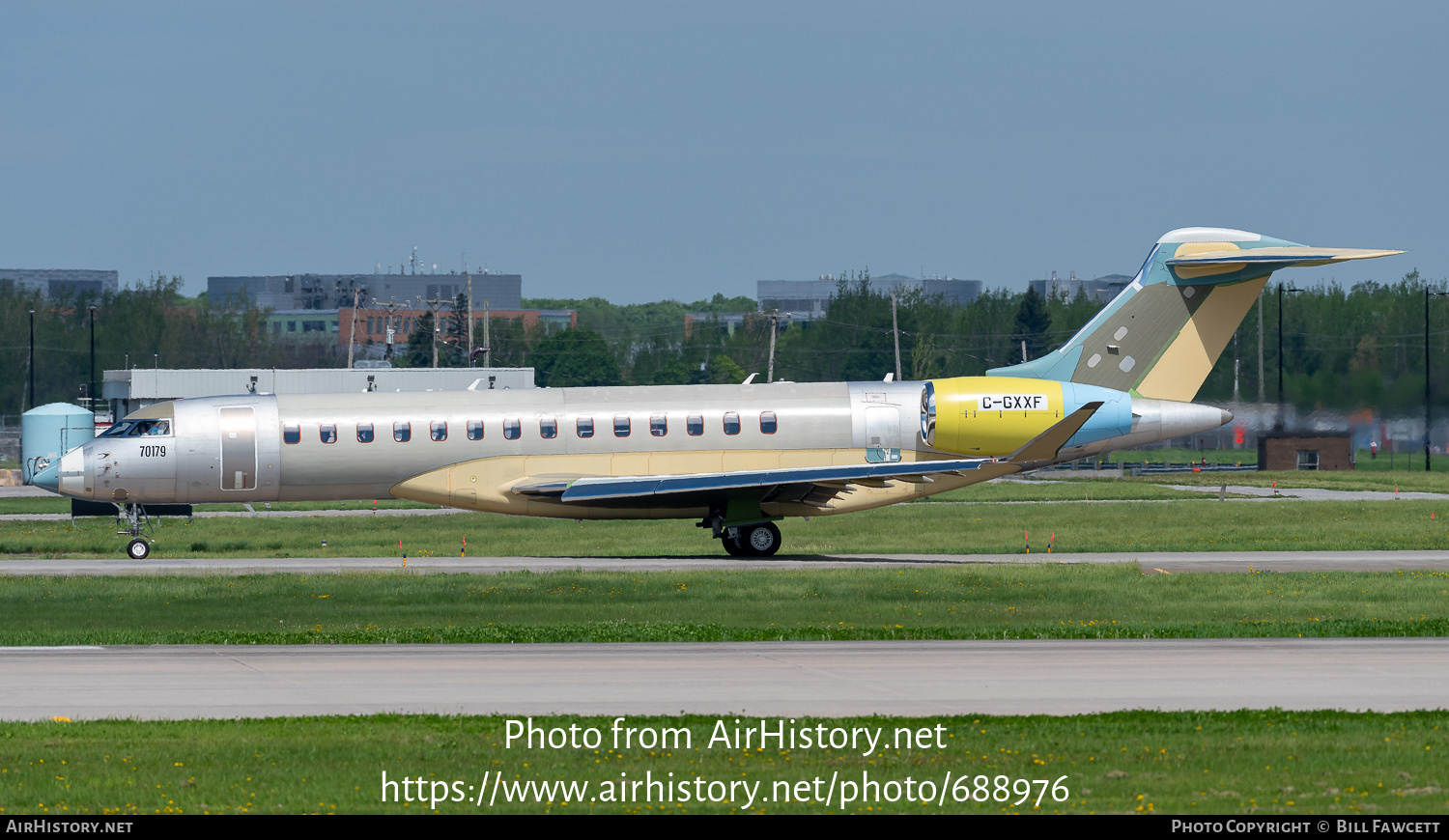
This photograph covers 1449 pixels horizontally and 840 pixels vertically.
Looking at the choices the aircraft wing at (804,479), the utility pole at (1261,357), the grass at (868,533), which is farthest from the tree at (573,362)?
the aircraft wing at (804,479)

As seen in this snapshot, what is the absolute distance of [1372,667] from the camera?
60.8 feet

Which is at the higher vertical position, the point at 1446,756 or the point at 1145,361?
the point at 1145,361

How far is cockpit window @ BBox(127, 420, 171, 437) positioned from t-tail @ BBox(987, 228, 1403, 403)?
18.8 metres

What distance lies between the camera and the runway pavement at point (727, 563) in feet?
103

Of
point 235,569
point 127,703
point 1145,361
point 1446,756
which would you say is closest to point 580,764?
point 127,703

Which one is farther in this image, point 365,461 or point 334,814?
point 365,461

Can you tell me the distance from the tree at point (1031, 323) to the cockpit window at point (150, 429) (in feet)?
332

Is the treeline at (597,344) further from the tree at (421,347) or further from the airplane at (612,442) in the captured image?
the airplane at (612,442)

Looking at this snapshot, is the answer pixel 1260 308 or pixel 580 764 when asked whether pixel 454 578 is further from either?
pixel 1260 308

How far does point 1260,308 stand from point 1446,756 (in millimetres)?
76390

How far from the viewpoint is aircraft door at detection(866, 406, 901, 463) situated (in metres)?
35.2

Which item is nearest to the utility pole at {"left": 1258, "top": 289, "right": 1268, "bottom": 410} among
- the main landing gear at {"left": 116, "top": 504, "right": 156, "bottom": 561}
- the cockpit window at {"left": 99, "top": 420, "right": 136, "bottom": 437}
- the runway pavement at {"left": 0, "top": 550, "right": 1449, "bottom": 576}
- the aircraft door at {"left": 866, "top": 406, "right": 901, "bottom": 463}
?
the runway pavement at {"left": 0, "top": 550, "right": 1449, "bottom": 576}

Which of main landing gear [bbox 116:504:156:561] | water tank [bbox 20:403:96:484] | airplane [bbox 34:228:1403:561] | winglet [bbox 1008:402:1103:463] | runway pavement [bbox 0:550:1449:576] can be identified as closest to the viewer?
runway pavement [bbox 0:550:1449:576]

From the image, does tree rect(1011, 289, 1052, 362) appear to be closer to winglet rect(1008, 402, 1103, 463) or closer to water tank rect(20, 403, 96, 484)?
water tank rect(20, 403, 96, 484)
